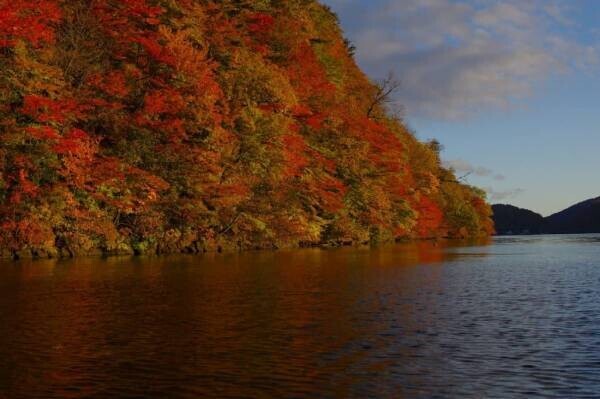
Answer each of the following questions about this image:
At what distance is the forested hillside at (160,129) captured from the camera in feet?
113

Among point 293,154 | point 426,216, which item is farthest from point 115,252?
point 426,216

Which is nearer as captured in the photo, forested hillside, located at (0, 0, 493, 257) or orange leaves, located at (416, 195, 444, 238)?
forested hillside, located at (0, 0, 493, 257)

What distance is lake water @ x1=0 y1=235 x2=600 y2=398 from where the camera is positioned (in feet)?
31.8

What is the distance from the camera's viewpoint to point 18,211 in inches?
1337

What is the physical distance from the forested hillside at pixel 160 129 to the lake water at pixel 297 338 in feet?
38.2

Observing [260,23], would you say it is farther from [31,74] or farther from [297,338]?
[297,338]

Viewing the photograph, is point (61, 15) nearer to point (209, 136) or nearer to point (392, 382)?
point (209, 136)

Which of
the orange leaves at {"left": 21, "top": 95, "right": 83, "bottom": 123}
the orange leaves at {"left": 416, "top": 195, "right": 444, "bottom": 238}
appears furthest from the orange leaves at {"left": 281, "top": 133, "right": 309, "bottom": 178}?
the orange leaves at {"left": 416, "top": 195, "right": 444, "bottom": 238}

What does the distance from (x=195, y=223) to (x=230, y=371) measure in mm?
34986

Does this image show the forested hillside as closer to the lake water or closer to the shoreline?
the shoreline

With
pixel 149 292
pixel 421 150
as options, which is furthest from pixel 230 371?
pixel 421 150

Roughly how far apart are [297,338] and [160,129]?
29398 mm

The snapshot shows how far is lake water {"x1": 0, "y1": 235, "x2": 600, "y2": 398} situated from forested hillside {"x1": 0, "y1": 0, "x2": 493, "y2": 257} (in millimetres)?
11645

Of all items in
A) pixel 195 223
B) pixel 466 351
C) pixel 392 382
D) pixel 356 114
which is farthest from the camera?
pixel 356 114
